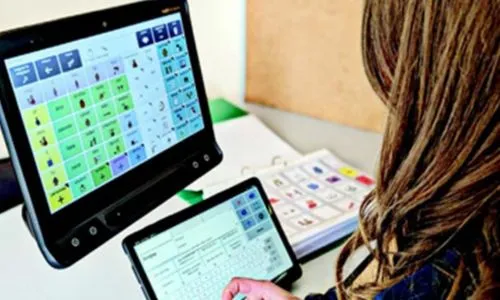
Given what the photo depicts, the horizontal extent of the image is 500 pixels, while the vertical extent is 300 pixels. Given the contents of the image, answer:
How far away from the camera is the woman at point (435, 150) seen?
543 mm

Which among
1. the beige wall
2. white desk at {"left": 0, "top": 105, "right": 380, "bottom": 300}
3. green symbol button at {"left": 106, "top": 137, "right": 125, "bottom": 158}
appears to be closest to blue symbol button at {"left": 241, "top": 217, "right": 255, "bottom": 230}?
white desk at {"left": 0, "top": 105, "right": 380, "bottom": 300}

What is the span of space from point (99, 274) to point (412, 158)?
514 millimetres

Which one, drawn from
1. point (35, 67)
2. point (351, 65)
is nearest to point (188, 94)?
point (35, 67)

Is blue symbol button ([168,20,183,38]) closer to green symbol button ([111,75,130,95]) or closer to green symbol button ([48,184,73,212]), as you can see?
green symbol button ([111,75,130,95])

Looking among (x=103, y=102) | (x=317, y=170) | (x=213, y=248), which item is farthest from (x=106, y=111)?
(x=317, y=170)

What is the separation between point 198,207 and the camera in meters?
0.88

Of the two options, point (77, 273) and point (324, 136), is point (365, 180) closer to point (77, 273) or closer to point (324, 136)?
point (324, 136)

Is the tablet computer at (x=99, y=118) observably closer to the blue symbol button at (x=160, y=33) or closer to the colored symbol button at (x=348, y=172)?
the blue symbol button at (x=160, y=33)

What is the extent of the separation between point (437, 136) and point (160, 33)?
38cm

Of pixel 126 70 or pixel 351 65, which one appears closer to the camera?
pixel 126 70

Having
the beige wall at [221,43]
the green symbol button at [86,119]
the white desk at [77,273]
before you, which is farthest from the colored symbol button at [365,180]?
the green symbol button at [86,119]

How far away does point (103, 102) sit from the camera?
0.75 meters

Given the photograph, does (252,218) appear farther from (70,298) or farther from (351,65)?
(351,65)

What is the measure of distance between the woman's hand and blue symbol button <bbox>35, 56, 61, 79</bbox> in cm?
34
